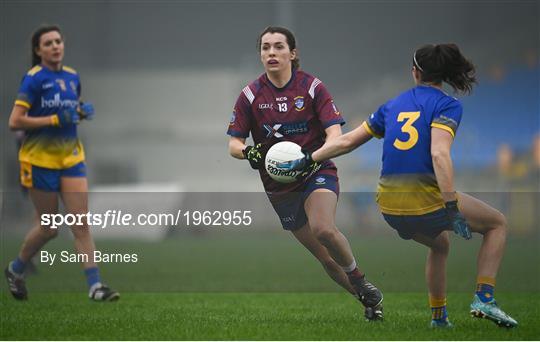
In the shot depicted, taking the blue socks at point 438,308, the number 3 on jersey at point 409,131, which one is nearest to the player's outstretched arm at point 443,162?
the number 3 on jersey at point 409,131

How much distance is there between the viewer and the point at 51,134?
8.49 metres

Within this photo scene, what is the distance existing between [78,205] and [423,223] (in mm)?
3455

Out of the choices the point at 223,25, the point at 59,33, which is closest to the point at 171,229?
the point at 59,33

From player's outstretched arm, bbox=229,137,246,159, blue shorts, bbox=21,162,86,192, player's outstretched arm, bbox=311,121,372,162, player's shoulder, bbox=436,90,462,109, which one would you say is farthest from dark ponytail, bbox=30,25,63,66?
player's shoulder, bbox=436,90,462,109

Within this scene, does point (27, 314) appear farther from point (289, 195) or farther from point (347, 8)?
point (347, 8)

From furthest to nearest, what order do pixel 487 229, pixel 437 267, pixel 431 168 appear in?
pixel 437 267, pixel 487 229, pixel 431 168

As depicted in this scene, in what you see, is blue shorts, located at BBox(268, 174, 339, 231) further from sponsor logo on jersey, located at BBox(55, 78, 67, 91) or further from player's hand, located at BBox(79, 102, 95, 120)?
sponsor logo on jersey, located at BBox(55, 78, 67, 91)

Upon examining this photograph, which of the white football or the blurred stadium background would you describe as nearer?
the white football

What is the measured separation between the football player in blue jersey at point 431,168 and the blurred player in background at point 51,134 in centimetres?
300

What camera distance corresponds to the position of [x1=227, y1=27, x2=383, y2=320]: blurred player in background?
7102 millimetres

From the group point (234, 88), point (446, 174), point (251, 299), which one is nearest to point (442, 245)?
point (446, 174)

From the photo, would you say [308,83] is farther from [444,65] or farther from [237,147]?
[444,65]

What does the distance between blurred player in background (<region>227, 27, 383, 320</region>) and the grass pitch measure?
366 mm

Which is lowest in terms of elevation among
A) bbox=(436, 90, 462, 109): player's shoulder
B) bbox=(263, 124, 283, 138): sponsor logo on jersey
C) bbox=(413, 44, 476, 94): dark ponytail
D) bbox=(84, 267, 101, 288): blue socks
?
bbox=(84, 267, 101, 288): blue socks
